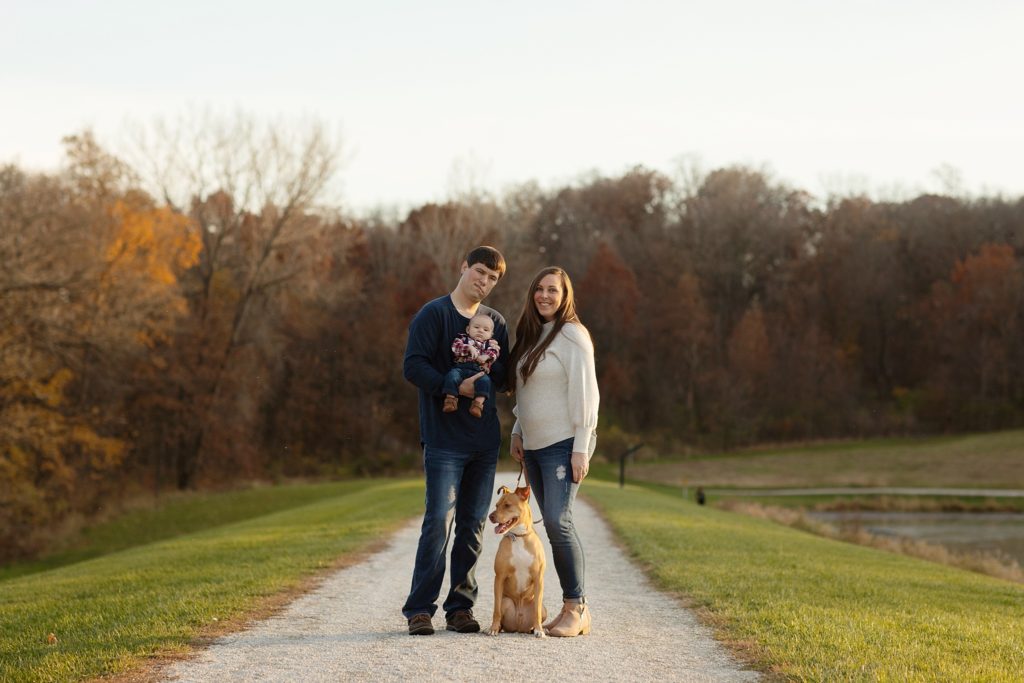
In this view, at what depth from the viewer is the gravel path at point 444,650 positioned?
6.02 meters

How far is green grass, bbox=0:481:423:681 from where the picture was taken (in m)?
6.55

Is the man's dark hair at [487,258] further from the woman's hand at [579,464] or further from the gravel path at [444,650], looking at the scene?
the gravel path at [444,650]

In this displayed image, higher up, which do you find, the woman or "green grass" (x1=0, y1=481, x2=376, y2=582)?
the woman

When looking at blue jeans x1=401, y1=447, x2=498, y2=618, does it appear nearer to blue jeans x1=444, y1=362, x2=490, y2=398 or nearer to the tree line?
blue jeans x1=444, y1=362, x2=490, y2=398

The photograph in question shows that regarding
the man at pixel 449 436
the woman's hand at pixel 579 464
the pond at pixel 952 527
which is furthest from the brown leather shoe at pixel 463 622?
the pond at pixel 952 527

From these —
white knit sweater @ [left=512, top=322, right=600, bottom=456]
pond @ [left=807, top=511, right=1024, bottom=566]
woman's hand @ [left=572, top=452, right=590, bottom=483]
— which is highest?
white knit sweater @ [left=512, top=322, right=600, bottom=456]

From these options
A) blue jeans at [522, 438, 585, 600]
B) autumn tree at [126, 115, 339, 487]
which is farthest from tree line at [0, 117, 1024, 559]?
blue jeans at [522, 438, 585, 600]

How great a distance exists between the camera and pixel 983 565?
61.9 feet

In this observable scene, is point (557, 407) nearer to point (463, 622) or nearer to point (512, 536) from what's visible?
point (512, 536)

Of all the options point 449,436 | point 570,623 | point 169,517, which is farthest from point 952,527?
point 449,436

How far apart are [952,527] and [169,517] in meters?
22.7

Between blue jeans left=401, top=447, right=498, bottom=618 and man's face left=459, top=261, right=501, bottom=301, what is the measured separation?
105 cm

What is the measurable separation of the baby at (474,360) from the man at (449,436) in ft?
0.33

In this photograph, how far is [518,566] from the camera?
6.77m
